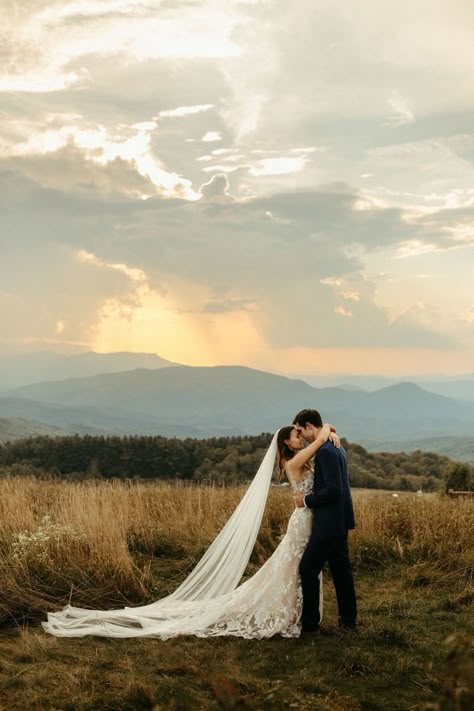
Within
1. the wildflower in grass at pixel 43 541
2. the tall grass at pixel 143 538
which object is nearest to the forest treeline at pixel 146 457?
the tall grass at pixel 143 538

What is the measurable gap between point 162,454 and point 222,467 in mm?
6741

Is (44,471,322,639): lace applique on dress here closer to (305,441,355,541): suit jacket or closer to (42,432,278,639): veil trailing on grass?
(42,432,278,639): veil trailing on grass

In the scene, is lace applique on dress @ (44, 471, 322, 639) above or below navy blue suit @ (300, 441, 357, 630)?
below

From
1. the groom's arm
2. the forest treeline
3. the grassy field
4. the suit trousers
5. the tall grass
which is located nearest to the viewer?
the grassy field

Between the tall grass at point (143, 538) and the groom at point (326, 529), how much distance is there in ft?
7.24

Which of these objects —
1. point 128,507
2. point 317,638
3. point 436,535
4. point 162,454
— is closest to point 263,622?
point 317,638

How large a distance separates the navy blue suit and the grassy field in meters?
0.30

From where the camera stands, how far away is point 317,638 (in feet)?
21.7

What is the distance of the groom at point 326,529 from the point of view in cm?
659

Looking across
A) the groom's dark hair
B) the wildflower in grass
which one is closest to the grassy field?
the wildflower in grass

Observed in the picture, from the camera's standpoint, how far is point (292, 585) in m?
6.92

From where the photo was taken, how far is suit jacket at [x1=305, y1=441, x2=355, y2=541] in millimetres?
6559

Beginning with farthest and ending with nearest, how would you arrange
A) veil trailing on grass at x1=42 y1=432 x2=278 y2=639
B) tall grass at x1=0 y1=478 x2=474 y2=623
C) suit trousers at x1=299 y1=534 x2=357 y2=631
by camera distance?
tall grass at x1=0 y1=478 x2=474 y2=623 < veil trailing on grass at x1=42 y1=432 x2=278 y2=639 < suit trousers at x1=299 y1=534 x2=357 y2=631

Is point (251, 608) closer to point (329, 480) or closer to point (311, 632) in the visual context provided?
point (311, 632)
